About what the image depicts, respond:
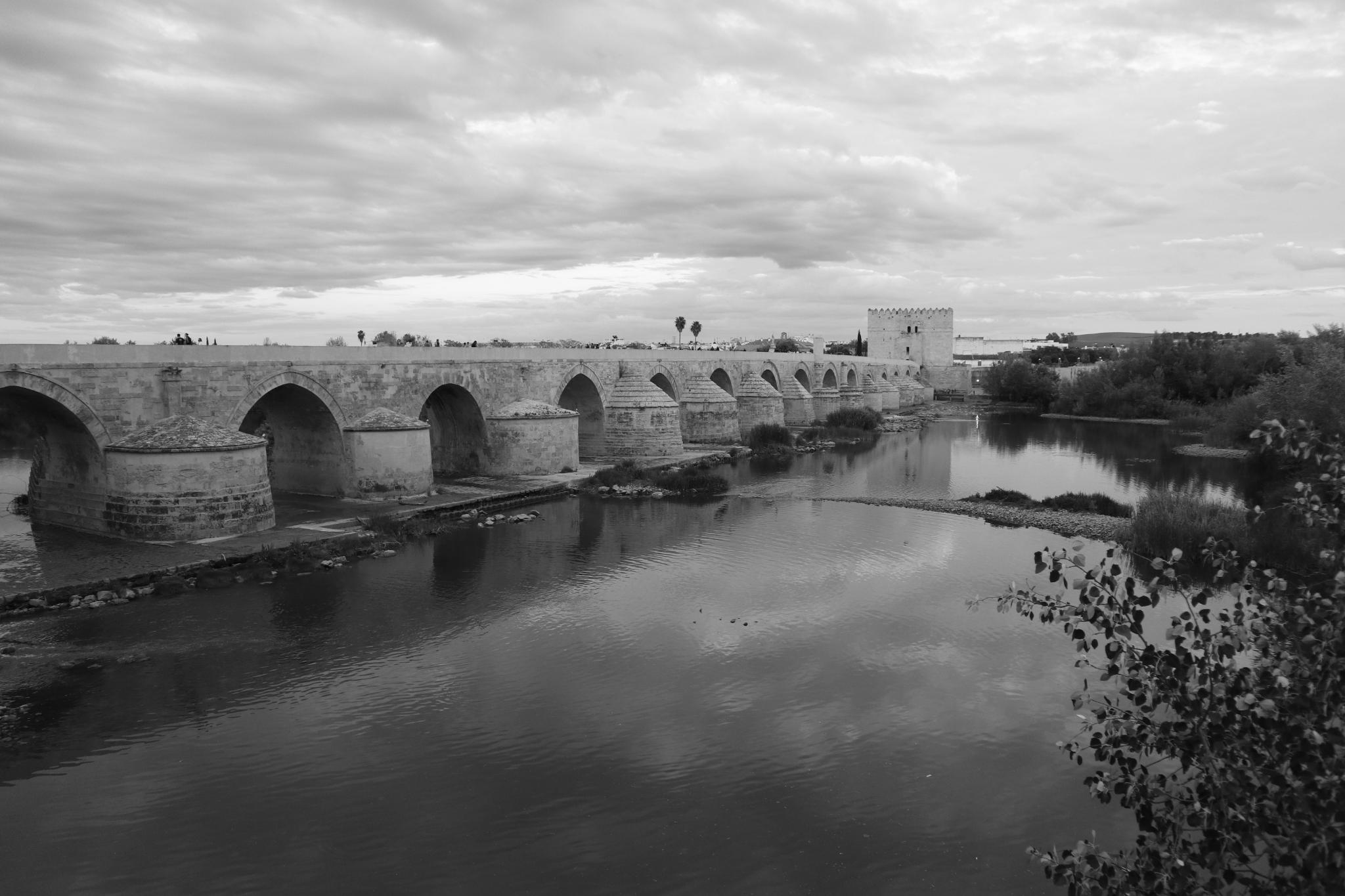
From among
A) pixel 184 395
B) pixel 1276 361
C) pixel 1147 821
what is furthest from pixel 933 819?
pixel 1276 361

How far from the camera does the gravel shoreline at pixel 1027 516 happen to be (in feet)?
48.6

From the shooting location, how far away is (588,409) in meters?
24.8

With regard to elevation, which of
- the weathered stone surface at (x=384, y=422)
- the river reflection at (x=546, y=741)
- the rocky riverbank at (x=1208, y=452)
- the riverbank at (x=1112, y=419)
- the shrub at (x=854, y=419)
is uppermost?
the weathered stone surface at (x=384, y=422)

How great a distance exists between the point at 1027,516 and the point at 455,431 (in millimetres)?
12497

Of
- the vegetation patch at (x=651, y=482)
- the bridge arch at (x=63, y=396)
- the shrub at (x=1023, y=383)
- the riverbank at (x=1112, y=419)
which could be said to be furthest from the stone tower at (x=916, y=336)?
the bridge arch at (x=63, y=396)

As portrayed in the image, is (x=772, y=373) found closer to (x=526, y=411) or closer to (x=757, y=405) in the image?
(x=757, y=405)

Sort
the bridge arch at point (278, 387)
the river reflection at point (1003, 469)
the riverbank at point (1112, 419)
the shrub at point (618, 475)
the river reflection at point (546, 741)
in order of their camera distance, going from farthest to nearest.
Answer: the riverbank at point (1112, 419), the river reflection at point (1003, 469), the shrub at point (618, 475), the bridge arch at point (278, 387), the river reflection at point (546, 741)

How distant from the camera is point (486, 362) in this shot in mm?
20422

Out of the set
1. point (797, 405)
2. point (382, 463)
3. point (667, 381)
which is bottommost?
point (382, 463)

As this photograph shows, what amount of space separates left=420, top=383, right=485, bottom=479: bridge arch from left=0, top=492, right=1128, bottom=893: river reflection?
870 centimetres

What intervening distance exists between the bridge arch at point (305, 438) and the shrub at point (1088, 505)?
44.0ft

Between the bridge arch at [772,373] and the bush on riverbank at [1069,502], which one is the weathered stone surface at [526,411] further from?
the bridge arch at [772,373]

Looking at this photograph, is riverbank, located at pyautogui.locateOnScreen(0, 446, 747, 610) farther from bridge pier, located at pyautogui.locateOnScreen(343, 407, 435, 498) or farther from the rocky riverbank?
the rocky riverbank

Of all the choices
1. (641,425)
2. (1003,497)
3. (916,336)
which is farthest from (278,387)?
(916,336)
